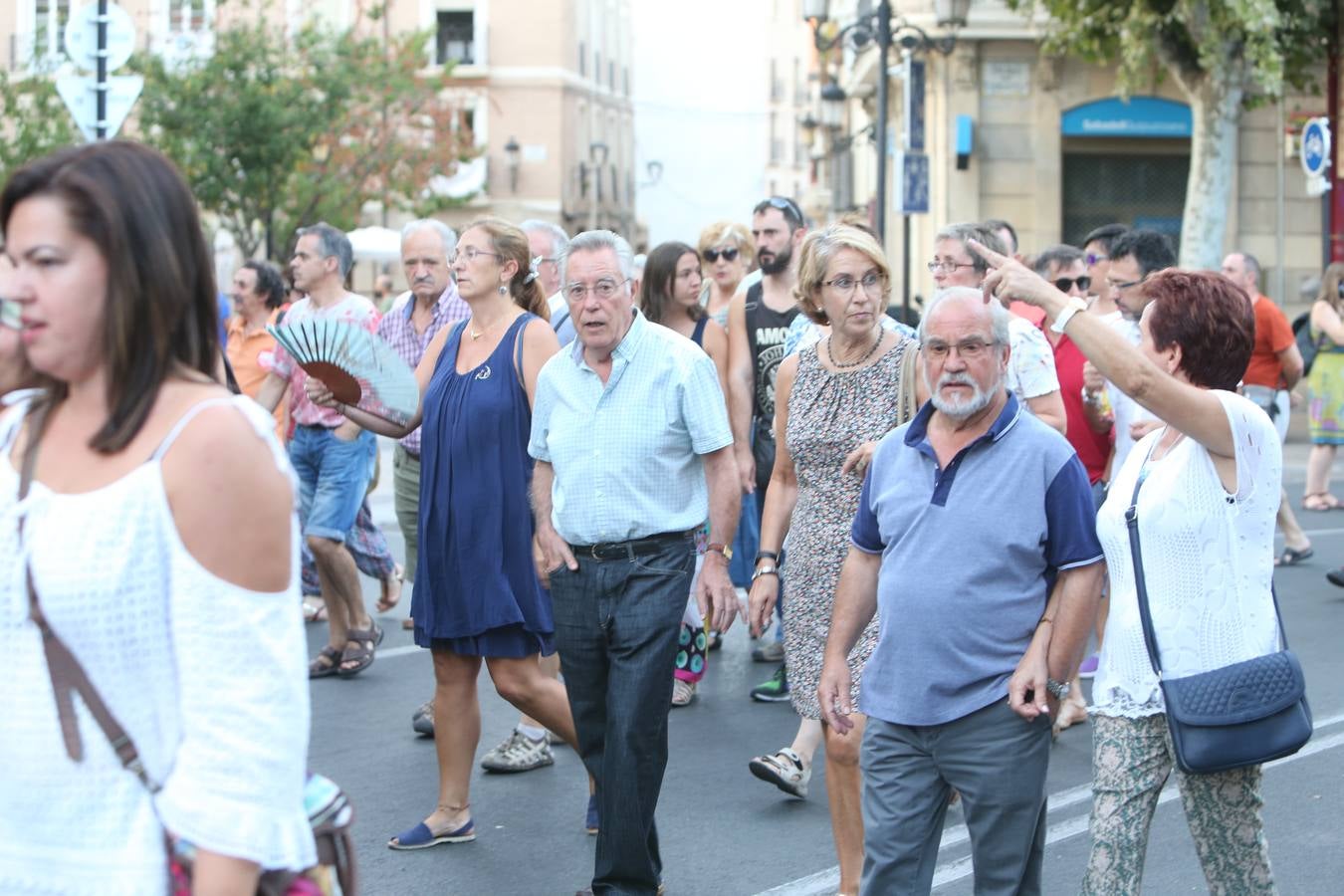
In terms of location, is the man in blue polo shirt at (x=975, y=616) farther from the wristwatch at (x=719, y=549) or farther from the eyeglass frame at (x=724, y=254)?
the eyeglass frame at (x=724, y=254)

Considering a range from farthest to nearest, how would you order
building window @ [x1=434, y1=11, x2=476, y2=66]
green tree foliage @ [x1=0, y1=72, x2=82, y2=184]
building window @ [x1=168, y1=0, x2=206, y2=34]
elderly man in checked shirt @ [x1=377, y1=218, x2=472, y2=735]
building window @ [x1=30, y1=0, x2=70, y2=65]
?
building window @ [x1=434, y1=11, x2=476, y2=66] < building window @ [x1=168, y1=0, x2=206, y2=34] < building window @ [x1=30, y1=0, x2=70, y2=65] < green tree foliage @ [x1=0, y1=72, x2=82, y2=184] < elderly man in checked shirt @ [x1=377, y1=218, x2=472, y2=735]

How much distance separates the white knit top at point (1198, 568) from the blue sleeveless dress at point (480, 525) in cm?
228

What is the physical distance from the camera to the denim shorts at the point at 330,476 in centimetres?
862

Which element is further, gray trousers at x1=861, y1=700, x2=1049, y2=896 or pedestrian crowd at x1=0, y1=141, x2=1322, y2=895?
gray trousers at x1=861, y1=700, x2=1049, y2=896

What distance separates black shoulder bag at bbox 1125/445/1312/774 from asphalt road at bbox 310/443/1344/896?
1.49 metres

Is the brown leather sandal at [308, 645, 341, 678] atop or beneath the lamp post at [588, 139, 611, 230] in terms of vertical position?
beneath

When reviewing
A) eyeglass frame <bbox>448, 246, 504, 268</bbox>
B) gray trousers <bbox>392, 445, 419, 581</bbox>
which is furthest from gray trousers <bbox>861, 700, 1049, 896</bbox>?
gray trousers <bbox>392, 445, 419, 581</bbox>

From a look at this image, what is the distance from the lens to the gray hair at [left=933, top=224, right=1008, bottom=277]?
6.45m

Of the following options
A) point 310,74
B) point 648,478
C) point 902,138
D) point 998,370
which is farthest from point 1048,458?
point 310,74

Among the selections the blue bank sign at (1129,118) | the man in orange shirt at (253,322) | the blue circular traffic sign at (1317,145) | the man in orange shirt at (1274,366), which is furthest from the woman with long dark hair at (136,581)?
the blue bank sign at (1129,118)

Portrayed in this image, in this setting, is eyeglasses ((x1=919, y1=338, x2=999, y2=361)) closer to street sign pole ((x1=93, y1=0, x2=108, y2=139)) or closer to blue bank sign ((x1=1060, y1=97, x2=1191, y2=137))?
street sign pole ((x1=93, y1=0, x2=108, y2=139))

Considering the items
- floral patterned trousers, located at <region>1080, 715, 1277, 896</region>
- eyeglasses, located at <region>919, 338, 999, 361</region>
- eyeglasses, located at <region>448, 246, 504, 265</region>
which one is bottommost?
floral patterned trousers, located at <region>1080, 715, 1277, 896</region>

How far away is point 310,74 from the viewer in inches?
1313

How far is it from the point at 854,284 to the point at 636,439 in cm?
82
